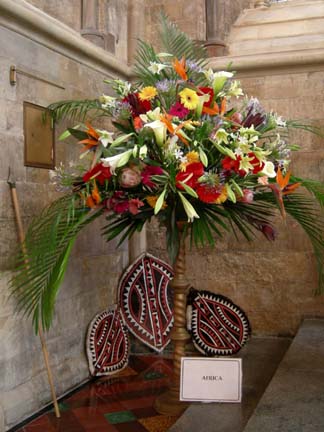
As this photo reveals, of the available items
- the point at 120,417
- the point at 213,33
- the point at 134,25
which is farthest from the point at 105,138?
the point at 134,25

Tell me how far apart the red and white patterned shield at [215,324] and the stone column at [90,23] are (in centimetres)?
166

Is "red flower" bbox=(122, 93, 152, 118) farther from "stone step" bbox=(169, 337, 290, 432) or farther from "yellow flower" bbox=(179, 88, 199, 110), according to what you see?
"stone step" bbox=(169, 337, 290, 432)

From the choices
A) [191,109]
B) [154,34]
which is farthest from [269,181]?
[154,34]

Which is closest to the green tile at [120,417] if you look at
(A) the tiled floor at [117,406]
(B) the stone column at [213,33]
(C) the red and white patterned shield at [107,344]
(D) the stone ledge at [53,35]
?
(A) the tiled floor at [117,406]

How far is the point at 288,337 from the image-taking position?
3621 millimetres

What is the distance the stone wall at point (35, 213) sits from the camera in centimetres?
260

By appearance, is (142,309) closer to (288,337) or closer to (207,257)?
(207,257)

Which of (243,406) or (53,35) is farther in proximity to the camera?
(53,35)

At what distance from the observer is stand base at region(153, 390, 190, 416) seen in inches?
99.9

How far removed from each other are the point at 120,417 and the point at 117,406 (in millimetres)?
143

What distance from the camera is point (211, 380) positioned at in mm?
2320

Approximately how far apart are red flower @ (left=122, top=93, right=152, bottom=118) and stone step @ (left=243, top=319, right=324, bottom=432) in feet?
3.93

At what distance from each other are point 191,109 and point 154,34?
6.97 feet

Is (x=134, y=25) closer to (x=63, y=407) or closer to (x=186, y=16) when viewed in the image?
(x=186, y=16)
